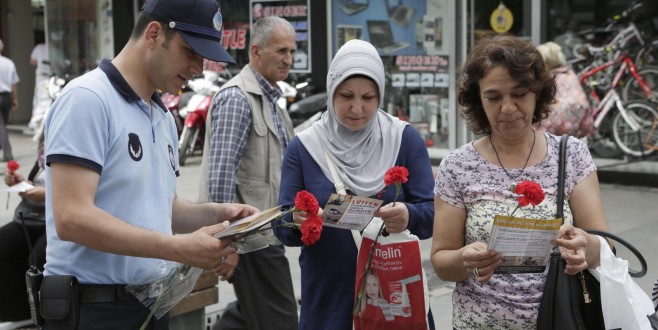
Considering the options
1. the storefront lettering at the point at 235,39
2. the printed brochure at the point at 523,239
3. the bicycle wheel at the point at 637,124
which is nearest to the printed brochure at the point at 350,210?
the printed brochure at the point at 523,239

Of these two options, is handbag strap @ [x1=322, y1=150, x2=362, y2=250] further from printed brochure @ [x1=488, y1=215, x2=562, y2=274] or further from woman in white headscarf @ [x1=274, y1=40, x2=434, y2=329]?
printed brochure @ [x1=488, y1=215, x2=562, y2=274]

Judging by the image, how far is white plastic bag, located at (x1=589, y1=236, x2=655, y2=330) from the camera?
103 inches

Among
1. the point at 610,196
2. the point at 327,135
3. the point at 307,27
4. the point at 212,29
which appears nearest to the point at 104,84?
the point at 212,29

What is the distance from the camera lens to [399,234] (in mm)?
3316

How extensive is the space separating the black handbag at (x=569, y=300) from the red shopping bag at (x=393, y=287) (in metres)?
0.62

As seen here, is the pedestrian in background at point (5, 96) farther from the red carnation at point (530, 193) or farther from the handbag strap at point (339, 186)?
the red carnation at point (530, 193)

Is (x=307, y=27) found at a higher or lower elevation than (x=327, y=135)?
higher

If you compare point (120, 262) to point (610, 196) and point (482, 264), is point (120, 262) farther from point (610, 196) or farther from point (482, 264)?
point (610, 196)

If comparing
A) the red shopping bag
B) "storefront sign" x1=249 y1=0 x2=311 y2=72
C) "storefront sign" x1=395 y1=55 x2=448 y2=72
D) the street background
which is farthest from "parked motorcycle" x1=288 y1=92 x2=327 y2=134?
the red shopping bag

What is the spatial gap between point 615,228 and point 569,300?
6003mm

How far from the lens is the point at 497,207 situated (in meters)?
2.82

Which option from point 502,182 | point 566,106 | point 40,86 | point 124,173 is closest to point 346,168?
point 502,182

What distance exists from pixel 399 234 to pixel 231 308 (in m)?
2.13

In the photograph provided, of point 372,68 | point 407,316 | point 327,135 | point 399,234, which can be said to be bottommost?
point 407,316
